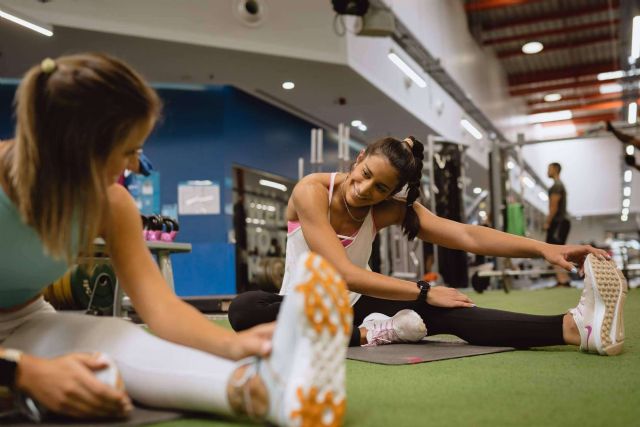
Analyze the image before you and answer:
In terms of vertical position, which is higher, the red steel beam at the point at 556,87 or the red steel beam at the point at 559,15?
the red steel beam at the point at 559,15

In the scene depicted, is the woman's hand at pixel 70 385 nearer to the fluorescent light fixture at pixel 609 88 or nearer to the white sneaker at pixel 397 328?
the white sneaker at pixel 397 328

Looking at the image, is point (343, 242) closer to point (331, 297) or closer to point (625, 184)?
point (331, 297)

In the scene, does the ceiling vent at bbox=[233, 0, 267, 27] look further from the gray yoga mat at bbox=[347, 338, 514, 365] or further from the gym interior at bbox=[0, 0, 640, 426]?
the gray yoga mat at bbox=[347, 338, 514, 365]

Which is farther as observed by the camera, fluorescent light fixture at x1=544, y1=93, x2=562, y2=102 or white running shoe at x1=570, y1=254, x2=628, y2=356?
fluorescent light fixture at x1=544, y1=93, x2=562, y2=102

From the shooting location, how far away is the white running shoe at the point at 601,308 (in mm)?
1839

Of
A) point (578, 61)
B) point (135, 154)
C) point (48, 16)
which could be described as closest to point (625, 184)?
point (578, 61)

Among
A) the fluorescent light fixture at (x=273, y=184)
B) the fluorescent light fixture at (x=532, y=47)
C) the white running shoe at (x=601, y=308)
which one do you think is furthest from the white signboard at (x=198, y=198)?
the fluorescent light fixture at (x=532, y=47)

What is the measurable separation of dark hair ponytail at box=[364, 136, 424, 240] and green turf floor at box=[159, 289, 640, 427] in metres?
0.55

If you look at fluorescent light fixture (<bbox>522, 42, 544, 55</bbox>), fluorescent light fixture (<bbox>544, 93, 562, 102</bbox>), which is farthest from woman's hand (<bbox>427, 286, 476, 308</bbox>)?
fluorescent light fixture (<bbox>544, 93, 562, 102</bbox>)

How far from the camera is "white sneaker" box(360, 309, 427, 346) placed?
2.24 m

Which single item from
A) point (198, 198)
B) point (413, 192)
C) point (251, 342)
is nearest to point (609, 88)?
point (198, 198)

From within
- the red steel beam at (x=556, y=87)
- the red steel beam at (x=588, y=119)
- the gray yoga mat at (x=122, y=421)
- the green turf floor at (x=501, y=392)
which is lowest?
the green turf floor at (x=501, y=392)

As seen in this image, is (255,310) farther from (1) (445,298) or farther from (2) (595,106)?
(2) (595,106)

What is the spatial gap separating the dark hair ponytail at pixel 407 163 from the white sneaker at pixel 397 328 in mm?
281
